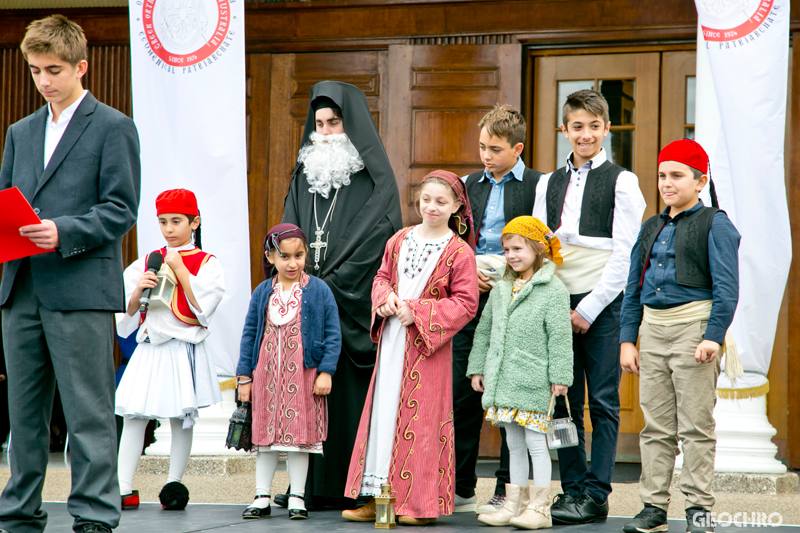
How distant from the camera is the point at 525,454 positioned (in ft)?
11.6

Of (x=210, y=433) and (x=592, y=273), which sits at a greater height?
(x=592, y=273)

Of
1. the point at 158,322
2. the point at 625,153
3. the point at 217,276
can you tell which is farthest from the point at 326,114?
the point at 625,153

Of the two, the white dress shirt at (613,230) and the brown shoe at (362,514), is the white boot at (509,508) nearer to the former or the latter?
the brown shoe at (362,514)

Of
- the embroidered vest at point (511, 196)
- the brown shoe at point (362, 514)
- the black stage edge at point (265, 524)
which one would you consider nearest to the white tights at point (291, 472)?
the black stage edge at point (265, 524)

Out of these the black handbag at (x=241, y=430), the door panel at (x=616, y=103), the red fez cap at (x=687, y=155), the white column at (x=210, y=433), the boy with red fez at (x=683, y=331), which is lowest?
the white column at (x=210, y=433)

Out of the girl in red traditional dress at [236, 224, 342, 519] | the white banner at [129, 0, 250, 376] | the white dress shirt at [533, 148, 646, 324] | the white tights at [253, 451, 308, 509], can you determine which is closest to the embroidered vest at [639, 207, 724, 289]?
the white dress shirt at [533, 148, 646, 324]

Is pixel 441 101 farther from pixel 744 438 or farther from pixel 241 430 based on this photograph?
pixel 241 430

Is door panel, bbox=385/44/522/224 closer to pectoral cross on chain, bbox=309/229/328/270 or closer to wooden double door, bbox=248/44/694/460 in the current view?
wooden double door, bbox=248/44/694/460

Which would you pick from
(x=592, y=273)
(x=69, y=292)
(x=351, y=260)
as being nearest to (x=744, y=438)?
(x=592, y=273)

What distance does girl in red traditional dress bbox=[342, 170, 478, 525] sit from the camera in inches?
138

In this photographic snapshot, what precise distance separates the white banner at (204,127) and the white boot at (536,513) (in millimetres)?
2006

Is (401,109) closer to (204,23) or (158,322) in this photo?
(204,23)

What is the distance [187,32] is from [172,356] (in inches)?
74.6

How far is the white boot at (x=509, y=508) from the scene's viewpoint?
3.48 m
